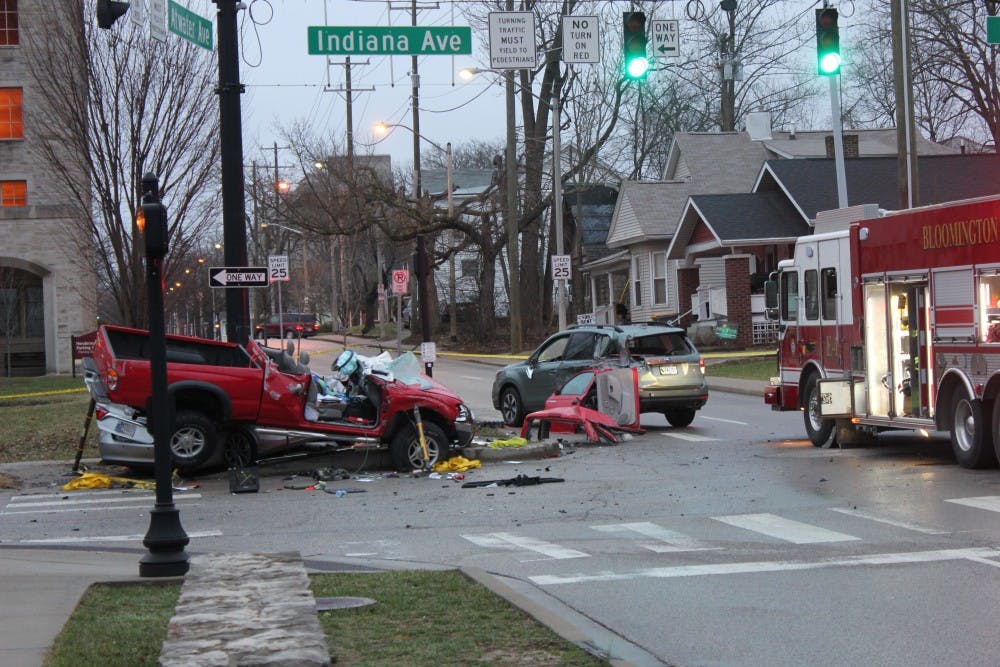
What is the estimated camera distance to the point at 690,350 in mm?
20547

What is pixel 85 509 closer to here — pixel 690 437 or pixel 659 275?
pixel 690 437

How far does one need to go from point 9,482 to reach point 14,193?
3240 centimetres

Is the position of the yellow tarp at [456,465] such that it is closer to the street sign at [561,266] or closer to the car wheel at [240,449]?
the car wheel at [240,449]

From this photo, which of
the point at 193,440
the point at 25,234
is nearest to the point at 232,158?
the point at 193,440

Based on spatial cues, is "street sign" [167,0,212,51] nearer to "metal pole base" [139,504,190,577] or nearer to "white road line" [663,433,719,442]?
"metal pole base" [139,504,190,577]

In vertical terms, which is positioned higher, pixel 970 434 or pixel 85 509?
pixel 970 434

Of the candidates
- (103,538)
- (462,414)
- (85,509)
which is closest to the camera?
(103,538)

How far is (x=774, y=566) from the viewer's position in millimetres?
9250

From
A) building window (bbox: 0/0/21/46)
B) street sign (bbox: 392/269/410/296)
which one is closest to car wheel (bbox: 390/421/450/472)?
street sign (bbox: 392/269/410/296)

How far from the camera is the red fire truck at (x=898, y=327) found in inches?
537

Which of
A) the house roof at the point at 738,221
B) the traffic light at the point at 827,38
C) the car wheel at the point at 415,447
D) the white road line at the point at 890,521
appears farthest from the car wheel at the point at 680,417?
the house roof at the point at 738,221

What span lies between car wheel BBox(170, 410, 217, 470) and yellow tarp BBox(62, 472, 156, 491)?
535 millimetres

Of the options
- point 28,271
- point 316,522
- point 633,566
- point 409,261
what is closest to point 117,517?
point 316,522

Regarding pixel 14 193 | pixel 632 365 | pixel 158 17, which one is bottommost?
pixel 632 365
